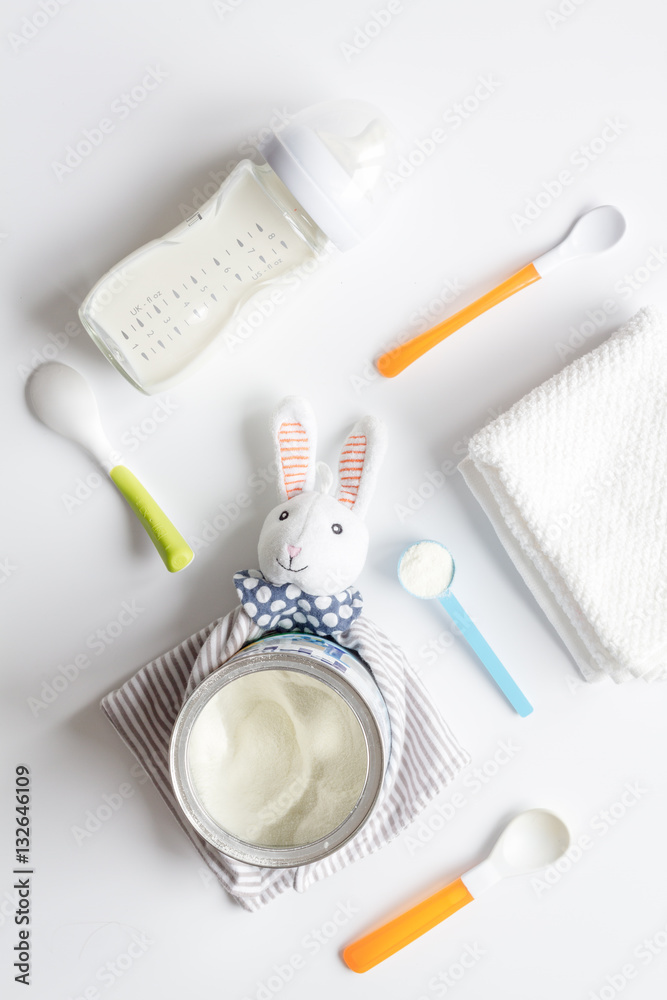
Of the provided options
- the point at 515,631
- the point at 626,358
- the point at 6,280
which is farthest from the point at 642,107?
the point at 6,280

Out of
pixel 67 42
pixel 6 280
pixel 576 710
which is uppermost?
pixel 67 42

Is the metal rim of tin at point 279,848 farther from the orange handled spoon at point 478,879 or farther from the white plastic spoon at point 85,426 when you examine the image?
the orange handled spoon at point 478,879

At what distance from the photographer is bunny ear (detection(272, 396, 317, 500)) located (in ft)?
2.23

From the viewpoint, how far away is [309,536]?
631 millimetres

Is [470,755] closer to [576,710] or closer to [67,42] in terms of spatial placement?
[576,710]

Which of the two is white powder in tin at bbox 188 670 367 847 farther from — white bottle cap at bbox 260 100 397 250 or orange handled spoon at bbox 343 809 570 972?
white bottle cap at bbox 260 100 397 250

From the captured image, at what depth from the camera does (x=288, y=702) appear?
59cm

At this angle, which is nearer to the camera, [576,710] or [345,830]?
[345,830]

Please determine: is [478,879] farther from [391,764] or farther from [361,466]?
[361,466]

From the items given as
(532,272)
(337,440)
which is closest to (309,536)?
(337,440)

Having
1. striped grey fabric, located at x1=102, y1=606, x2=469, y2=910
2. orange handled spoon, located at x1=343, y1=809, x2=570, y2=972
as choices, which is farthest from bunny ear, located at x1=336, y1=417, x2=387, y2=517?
orange handled spoon, located at x1=343, y1=809, x2=570, y2=972

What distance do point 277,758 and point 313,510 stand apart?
0.71ft

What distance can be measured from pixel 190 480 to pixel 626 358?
17.7 inches

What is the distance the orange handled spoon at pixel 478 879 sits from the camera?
2.44 feet
